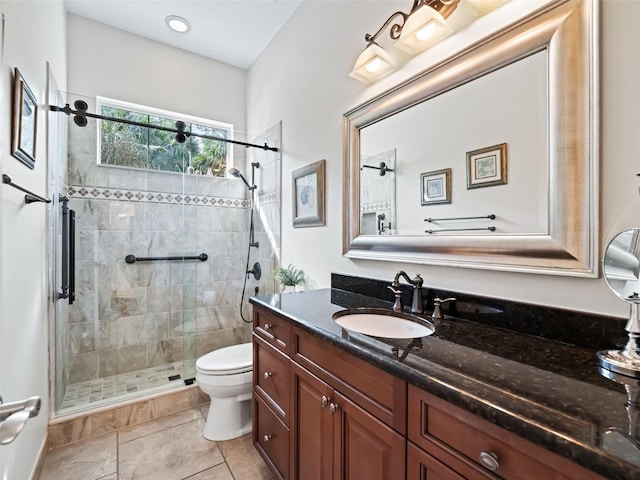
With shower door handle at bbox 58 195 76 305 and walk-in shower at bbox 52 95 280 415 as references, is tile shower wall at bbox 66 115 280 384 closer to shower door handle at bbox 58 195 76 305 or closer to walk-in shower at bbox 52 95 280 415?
walk-in shower at bbox 52 95 280 415

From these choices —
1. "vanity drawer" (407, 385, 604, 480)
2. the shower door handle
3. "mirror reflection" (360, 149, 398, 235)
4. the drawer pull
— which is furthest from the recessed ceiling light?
the drawer pull

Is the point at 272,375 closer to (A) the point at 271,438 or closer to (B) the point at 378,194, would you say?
(A) the point at 271,438

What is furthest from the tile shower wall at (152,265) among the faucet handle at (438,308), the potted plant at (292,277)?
the faucet handle at (438,308)

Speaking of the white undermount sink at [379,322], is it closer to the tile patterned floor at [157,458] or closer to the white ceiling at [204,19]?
the tile patterned floor at [157,458]

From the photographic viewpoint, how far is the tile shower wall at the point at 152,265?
2443 millimetres

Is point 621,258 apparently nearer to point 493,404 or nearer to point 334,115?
point 493,404

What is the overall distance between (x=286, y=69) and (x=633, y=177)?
7.58 ft

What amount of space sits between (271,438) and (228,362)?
644 millimetres

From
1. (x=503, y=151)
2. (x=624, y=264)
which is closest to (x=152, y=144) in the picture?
(x=503, y=151)

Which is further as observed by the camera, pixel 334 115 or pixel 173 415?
pixel 173 415

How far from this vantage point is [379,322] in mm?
1354

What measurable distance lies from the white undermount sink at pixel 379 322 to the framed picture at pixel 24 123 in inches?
60.4

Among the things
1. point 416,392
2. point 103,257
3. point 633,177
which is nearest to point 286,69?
point 103,257

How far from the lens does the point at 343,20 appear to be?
1.84 meters
